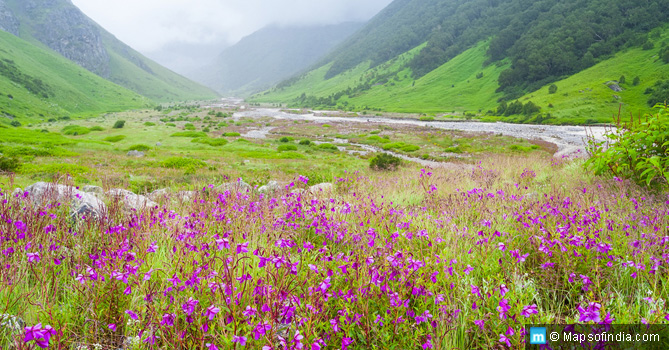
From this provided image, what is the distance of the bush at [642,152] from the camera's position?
19.5 ft

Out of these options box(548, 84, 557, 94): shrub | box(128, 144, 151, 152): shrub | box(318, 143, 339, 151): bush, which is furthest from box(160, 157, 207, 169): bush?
box(548, 84, 557, 94): shrub

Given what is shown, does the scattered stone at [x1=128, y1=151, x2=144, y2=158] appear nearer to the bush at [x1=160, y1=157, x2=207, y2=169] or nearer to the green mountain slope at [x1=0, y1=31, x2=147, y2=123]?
the bush at [x1=160, y1=157, x2=207, y2=169]

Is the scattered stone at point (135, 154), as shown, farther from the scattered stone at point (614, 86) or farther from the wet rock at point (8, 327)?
the scattered stone at point (614, 86)

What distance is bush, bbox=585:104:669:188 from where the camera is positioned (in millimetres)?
5934

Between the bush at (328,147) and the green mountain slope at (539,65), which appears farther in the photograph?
the green mountain slope at (539,65)

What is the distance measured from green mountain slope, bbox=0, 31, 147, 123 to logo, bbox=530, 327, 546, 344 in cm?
8995

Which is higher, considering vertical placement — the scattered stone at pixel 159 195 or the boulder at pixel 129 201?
the boulder at pixel 129 201

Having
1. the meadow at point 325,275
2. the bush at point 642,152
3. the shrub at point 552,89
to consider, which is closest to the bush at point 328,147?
the meadow at point 325,275

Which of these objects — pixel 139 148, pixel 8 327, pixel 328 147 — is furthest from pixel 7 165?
pixel 328 147

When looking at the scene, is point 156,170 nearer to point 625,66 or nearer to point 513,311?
point 513,311

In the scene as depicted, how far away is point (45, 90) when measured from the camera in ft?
341

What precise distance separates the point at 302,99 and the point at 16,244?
192559mm

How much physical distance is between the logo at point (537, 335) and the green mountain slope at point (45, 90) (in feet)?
295

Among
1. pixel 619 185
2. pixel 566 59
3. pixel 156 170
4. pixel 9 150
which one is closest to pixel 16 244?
pixel 619 185
